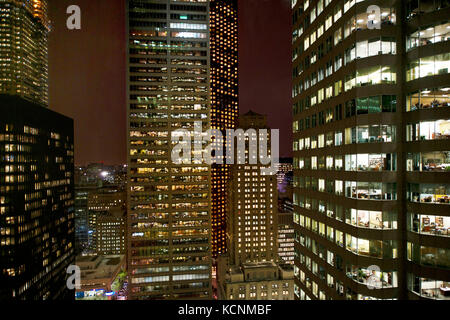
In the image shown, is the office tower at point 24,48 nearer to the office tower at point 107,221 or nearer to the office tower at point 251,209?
the office tower at point 107,221

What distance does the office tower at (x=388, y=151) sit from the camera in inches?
731

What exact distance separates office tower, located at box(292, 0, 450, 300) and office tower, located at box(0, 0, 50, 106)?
12791 cm

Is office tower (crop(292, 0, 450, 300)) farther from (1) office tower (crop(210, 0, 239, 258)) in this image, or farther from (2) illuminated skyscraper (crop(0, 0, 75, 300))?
(1) office tower (crop(210, 0, 239, 258))

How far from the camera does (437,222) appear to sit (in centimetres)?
1858

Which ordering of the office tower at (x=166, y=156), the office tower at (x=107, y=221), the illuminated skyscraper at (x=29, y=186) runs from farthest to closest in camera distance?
the office tower at (x=107, y=221) → the office tower at (x=166, y=156) → the illuminated skyscraper at (x=29, y=186)

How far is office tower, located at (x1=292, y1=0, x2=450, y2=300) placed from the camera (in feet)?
61.0

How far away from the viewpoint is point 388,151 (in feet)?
67.2

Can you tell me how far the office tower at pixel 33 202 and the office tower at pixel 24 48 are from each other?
4146 cm

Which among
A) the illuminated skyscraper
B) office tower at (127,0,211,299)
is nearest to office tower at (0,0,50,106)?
the illuminated skyscraper

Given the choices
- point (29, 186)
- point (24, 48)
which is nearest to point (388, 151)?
point (29, 186)

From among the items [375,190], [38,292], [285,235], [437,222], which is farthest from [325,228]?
[285,235]

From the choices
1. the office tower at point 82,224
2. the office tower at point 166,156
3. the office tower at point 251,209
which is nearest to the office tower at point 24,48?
the office tower at point 166,156

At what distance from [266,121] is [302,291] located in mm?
84248
